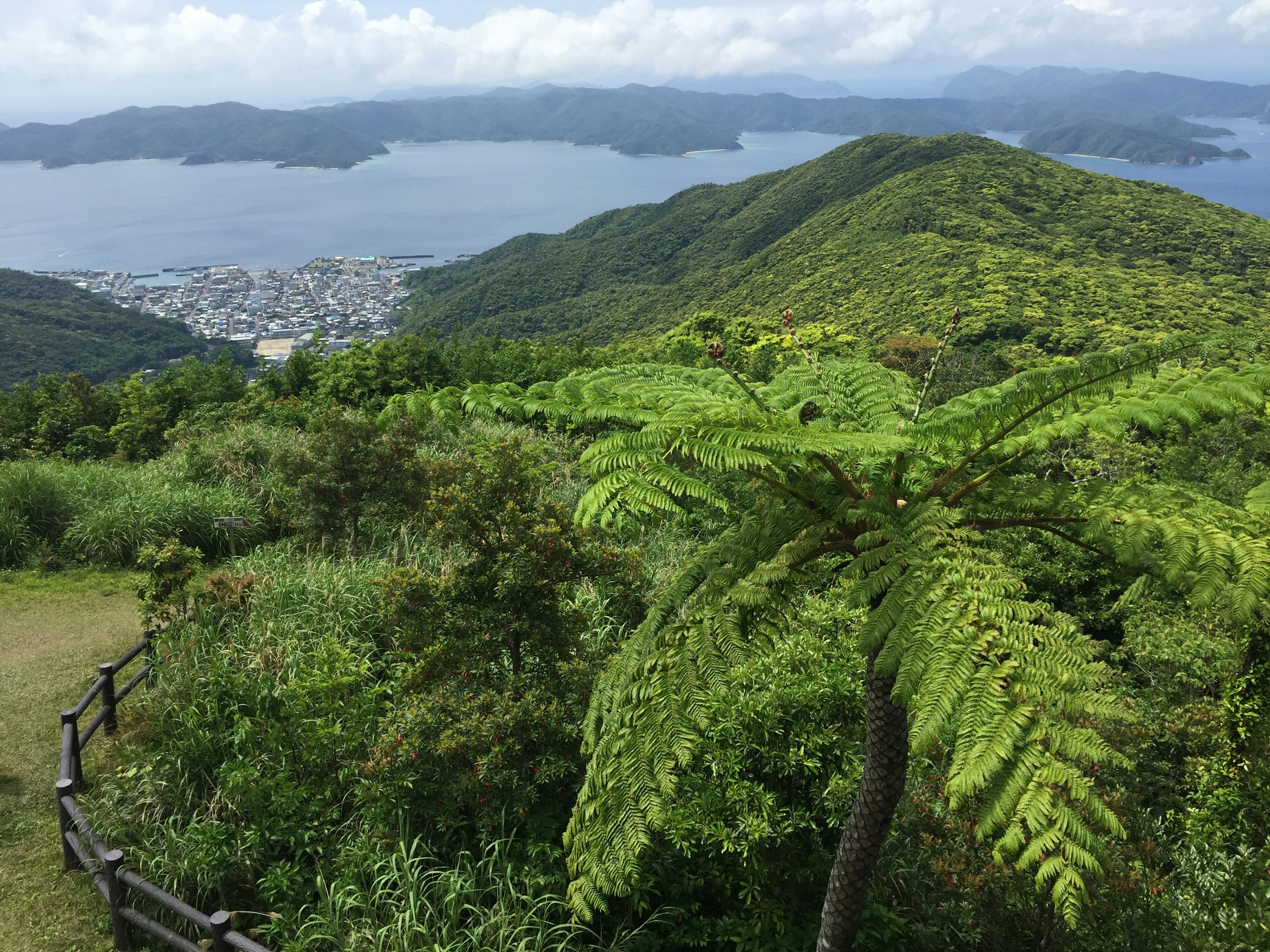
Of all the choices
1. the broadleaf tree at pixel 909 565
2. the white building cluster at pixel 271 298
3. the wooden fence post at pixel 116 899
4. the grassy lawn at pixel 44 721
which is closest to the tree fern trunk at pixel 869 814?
the broadleaf tree at pixel 909 565

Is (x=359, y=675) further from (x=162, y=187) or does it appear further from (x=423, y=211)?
(x=162, y=187)

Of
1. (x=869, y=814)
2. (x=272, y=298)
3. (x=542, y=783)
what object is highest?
(x=869, y=814)

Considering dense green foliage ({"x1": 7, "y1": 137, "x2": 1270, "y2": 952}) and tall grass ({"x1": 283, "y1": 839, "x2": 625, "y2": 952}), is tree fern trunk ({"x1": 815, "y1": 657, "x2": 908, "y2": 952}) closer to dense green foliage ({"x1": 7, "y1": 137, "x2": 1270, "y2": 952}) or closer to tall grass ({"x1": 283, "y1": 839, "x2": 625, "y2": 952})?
→ dense green foliage ({"x1": 7, "y1": 137, "x2": 1270, "y2": 952})

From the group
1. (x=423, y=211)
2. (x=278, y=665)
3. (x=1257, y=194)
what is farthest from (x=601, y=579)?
(x=423, y=211)

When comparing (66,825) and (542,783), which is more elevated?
(542,783)

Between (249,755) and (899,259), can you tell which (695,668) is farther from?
(899,259)

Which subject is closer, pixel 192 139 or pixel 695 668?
pixel 695 668

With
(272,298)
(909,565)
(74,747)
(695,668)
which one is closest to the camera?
(909,565)

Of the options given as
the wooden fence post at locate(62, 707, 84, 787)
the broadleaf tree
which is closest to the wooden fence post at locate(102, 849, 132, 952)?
the wooden fence post at locate(62, 707, 84, 787)

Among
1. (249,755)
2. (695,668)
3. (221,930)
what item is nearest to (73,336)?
(249,755)
